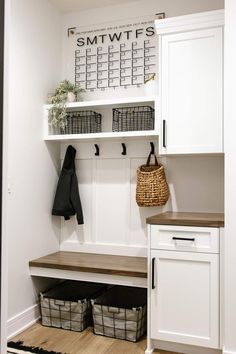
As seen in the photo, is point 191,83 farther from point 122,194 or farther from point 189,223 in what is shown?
point 122,194

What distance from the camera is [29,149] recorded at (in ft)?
9.75

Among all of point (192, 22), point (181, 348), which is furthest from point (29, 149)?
point (181, 348)

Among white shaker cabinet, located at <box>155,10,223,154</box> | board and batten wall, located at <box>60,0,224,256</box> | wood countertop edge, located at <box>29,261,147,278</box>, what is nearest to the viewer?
white shaker cabinet, located at <box>155,10,223,154</box>

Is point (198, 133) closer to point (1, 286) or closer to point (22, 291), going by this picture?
point (22, 291)

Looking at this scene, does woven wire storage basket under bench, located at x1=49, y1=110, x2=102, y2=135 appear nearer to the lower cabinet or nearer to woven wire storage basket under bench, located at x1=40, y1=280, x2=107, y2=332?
the lower cabinet

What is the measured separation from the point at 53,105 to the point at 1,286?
255 cm

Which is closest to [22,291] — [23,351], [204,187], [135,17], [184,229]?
[23,351]

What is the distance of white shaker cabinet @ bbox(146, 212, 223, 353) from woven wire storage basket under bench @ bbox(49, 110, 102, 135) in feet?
3.70

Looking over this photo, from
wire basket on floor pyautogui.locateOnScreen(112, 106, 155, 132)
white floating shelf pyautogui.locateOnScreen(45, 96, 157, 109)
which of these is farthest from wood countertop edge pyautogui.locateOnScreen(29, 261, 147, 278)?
white floating shelf pyautogui.locateOnScreen(45, 96, 157, 109)

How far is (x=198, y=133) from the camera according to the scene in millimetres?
2576

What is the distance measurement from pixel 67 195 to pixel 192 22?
176 centimetres

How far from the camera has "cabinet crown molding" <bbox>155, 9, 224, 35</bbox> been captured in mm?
2492

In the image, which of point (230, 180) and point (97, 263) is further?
point (97, 263)

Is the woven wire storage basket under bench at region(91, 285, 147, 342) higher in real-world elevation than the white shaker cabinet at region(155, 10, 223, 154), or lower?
lower
